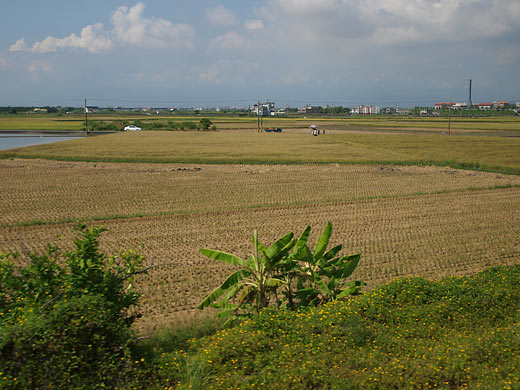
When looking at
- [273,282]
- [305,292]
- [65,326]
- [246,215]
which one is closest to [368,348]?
[305,292]

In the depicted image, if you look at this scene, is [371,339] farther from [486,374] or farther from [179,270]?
[179,270]

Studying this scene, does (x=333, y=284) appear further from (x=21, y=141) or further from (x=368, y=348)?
(x=21, y=141)

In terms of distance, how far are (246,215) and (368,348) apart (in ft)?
44.0

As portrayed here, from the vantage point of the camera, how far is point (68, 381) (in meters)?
5.77

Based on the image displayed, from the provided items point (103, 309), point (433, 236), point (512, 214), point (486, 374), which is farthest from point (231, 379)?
point (512, 214)

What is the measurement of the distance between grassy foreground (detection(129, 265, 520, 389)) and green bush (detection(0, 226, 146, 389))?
640 millimetres

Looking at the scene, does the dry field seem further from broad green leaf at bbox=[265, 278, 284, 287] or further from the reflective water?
the reflective water

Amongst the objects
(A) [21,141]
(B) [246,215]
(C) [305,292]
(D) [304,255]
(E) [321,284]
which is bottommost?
(B) [246,215]

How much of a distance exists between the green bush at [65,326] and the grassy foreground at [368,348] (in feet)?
2.10

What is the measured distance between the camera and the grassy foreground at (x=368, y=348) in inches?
239

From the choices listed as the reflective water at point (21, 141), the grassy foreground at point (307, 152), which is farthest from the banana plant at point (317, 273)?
the reflective water at point (21, 141)

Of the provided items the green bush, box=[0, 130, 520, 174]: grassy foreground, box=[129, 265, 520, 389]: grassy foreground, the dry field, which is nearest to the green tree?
box=[129, 265, 520, 389]: grassy foreground

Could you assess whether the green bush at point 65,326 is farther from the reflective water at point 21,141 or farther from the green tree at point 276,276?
the reflective water at point 21,141

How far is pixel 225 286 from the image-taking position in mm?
8430
